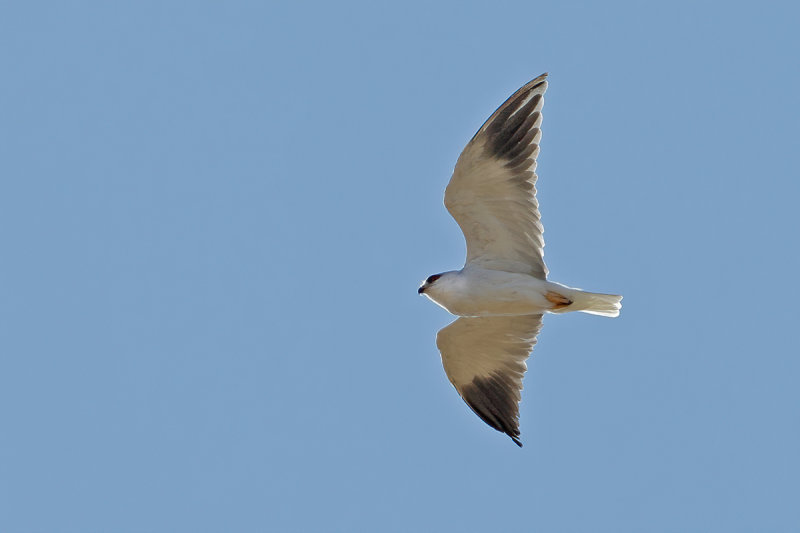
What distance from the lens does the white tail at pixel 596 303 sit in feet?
41.0

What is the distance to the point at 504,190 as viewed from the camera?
12.3m

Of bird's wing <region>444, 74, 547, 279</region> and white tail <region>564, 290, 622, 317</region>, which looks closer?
bird's wing <region>444, 74, 547, 279</region>

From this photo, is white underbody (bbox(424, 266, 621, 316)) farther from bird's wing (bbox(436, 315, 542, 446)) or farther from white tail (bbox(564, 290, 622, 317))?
bird's wing (bbox(436, 315, 542, 446))

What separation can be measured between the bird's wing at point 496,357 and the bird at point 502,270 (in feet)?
0.03

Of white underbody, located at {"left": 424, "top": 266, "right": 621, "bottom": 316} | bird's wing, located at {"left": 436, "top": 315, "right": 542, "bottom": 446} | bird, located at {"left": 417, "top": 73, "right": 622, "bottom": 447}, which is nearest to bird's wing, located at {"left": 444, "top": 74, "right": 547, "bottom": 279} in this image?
bird, located at {"left": 417, "top": 73, "right": 622, "bottom": 447}

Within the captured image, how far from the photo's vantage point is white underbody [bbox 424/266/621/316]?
12.4 m

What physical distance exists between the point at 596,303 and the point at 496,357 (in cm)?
139

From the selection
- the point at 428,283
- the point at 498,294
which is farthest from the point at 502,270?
the point at 428,283

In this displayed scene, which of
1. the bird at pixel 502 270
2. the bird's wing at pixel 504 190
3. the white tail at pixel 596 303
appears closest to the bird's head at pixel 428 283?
the bird at pixel 502 270

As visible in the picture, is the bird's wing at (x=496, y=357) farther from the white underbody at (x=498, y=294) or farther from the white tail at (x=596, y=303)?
the white tail at (x=596, y=303)

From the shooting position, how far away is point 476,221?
1256cm

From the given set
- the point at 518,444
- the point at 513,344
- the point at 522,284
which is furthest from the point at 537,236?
the point at 518,444

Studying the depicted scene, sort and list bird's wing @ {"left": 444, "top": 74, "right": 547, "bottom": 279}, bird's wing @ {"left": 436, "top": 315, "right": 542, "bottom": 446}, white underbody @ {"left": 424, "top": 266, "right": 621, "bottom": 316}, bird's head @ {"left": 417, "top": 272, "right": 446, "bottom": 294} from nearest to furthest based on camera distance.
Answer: bird's wing @ {"left": 444, "top": 74, "right": 547, "bottom": 279}
white underbody @ {"left": 424, "top": 266, "right": 621, "bottom": 316}
bird's head @ {"left": 417, "top": 272, "right": 446, "bottom": 294}
bird's wing @ {"left": 436, "top": 315, "right": 542, "bottom": 446}

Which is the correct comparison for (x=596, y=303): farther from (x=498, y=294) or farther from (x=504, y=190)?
(x=504, y=190)
